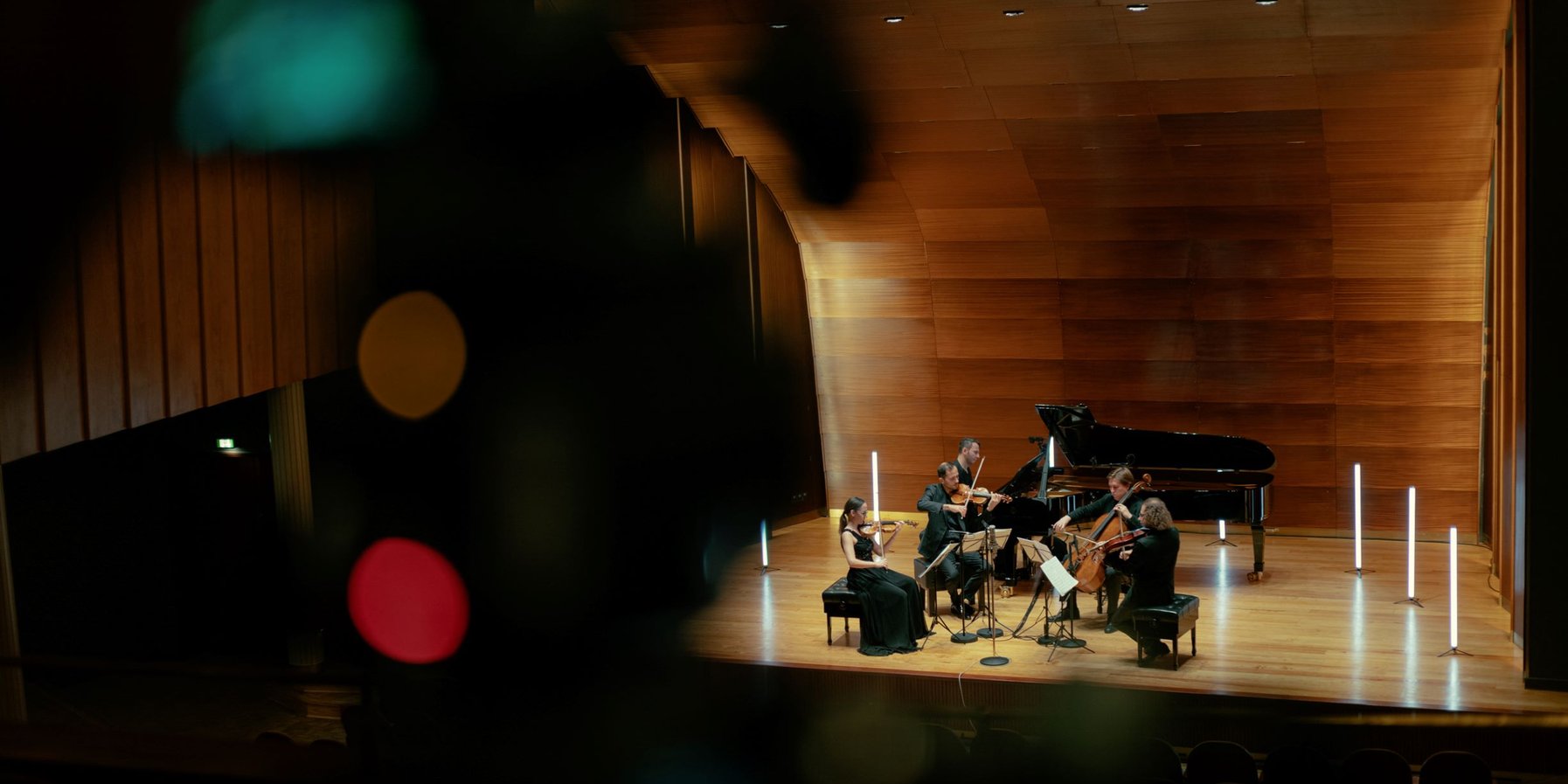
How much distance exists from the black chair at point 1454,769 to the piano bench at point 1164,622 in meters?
2.51

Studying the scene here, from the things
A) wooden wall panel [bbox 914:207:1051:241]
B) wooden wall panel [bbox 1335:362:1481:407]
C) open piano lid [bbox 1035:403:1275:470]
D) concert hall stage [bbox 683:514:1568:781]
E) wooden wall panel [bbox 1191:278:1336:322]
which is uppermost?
wooden wall panel [bbox 914:207:1051:241]

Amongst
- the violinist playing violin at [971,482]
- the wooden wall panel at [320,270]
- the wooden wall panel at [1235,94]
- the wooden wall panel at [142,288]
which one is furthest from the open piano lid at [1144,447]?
the wooden wall panel at [142,288]

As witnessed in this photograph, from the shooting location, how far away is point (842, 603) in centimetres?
905

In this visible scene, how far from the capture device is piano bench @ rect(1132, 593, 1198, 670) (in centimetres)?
819

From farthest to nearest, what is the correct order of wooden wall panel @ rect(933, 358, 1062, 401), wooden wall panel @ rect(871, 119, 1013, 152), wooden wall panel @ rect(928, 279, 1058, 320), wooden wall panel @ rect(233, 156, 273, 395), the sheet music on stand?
wooden wall panel @ rect(933, 358, 1062, 401) → wooden wall panel @ rect(928, 279, 1058, 320) → wooden wall panel @ rect(871, 119, 1013, 152) → the sheet music on stand → wooden wall panel @ rect(233, 156, 273, 395)

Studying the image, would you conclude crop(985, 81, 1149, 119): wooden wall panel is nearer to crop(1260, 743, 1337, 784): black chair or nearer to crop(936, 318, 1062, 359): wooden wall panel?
crop(936, 318, 1062, 359): wooden wall panel

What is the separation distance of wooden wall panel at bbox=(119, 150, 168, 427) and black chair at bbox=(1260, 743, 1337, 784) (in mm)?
5675

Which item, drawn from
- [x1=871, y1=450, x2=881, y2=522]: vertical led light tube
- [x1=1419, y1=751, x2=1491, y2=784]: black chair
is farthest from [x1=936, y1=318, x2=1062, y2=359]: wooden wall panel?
[x1=1419, y1=751, x2=1491, y2=784]: black chair

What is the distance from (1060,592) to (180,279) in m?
5.30

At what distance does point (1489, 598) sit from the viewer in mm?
9586

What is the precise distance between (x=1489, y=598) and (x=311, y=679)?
828 cm

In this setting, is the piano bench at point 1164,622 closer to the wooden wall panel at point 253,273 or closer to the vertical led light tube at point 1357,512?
the vertical led light tube at point 1357,512

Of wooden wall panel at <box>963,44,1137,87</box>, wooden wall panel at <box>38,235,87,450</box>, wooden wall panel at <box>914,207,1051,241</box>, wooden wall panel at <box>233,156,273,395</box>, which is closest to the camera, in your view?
wooden wall panel at <box>38,235,87,450</box>

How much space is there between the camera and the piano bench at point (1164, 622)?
8188 millimetres
